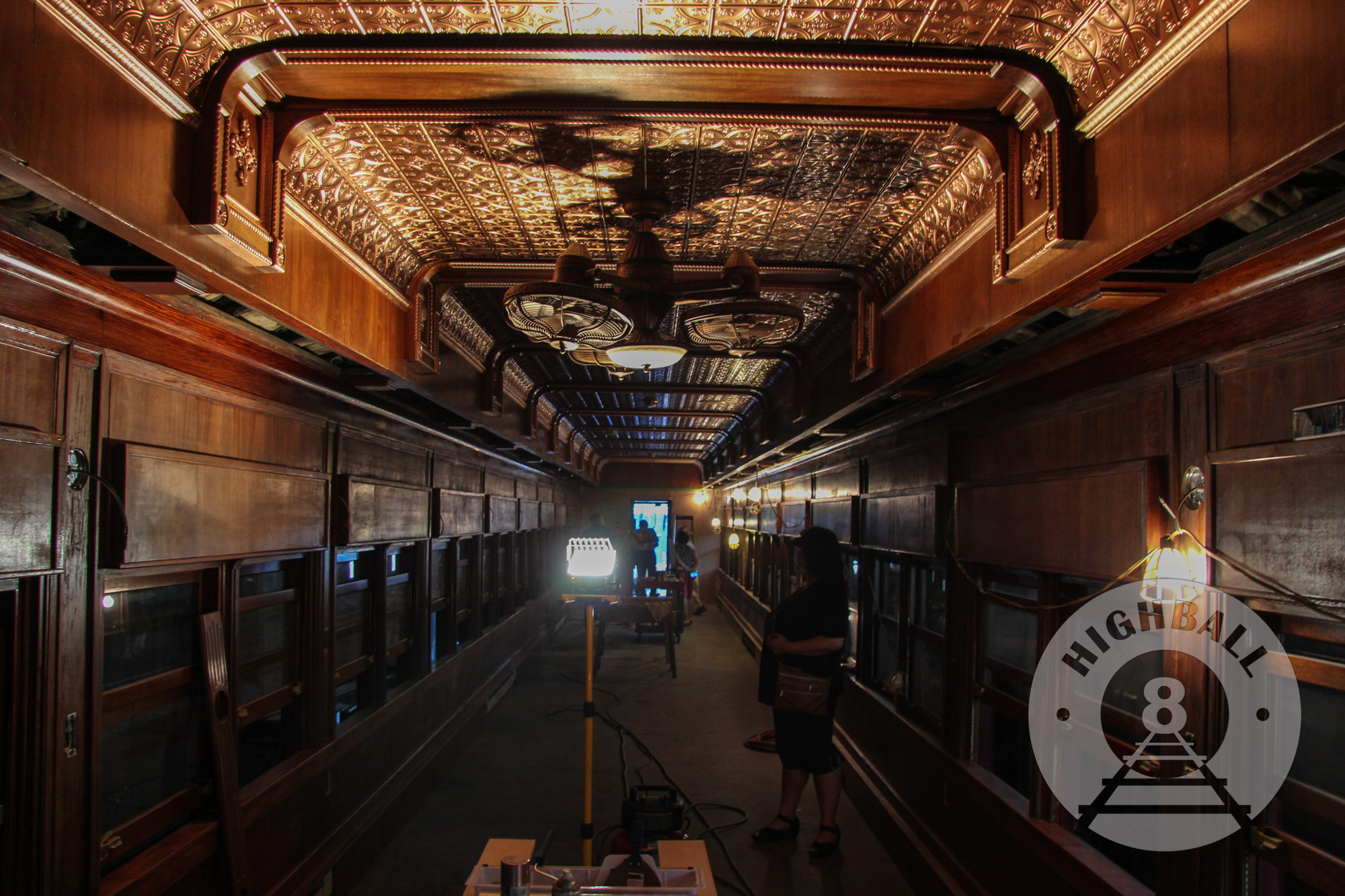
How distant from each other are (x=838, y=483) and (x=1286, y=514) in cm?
567

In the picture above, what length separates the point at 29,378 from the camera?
230 centimetres

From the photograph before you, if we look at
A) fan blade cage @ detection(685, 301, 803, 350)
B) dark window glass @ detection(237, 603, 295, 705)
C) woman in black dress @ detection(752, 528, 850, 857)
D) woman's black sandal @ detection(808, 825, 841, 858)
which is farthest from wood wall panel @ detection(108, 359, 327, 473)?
woman's black sandal @ detection(808, 825, 841, 858)

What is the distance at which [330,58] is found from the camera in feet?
8.65

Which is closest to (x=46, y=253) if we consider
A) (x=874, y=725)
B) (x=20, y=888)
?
(x=20, y=888)

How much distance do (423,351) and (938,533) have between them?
324 centimetres

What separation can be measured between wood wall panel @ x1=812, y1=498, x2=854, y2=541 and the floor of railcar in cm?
218

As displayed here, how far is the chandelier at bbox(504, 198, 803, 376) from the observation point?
3.64 metres

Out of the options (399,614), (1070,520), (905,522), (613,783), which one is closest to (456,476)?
(399,614)

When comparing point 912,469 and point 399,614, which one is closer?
point 912,469

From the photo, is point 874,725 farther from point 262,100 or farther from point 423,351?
point 262,100

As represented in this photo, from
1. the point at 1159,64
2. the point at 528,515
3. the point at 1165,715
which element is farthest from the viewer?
the point at 528,515

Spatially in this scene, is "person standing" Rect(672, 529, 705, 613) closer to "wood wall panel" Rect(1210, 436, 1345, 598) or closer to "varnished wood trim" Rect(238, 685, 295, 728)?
"varnished wood trim" Rect(238, 685, 295, 728)

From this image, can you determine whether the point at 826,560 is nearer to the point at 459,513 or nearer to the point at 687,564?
the point at 459,513

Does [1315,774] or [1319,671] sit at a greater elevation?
[1319,671]
